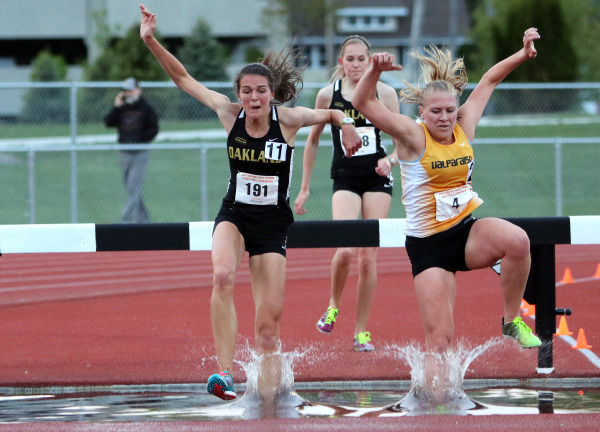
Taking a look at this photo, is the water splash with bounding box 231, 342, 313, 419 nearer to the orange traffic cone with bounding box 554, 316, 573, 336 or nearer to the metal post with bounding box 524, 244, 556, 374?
the metal post with bounding box 524, 244, 556, 374

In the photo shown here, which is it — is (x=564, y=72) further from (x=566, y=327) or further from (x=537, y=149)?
(x=566, y=327)

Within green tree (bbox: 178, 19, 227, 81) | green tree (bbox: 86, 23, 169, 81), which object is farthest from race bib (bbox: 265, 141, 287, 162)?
green tree (bbox: 178, 19, 227, 81)

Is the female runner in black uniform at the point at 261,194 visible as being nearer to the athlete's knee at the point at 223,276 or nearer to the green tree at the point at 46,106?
the athlete's knee at the point at 223,276

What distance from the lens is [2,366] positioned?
23.9 feet

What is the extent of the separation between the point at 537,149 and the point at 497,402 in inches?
851

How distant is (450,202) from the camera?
19.7 ft

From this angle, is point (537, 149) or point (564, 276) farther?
point (537, 149)

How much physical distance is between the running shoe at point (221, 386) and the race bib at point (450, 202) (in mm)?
1478

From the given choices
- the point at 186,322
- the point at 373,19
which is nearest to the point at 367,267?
the point at 186,322

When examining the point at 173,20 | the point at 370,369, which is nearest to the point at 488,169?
the point at 370,369

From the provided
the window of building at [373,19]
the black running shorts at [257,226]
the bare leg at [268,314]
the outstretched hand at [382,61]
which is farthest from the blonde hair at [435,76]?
the window of building at [373,19]

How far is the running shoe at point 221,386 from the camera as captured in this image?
563 centimetres

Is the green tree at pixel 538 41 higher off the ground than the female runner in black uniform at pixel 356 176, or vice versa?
the green tree at pixel 538 41

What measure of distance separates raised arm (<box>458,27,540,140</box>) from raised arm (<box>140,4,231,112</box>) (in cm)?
140
